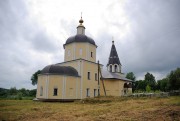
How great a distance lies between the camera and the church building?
79.2ft

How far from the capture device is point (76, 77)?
1009 inches

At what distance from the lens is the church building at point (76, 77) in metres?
24.1

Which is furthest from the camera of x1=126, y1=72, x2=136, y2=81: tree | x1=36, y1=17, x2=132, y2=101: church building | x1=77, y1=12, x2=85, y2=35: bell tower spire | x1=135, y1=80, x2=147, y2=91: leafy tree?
x1=126, y1=72, x2=136, y2=81: tree

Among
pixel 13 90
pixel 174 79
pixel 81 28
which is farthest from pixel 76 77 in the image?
pixel 13 90

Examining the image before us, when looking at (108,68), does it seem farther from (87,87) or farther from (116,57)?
(87,87)

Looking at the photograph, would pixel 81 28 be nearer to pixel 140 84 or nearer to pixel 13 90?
pixel 13 90

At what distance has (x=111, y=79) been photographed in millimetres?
31234

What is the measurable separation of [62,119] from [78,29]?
2276cm

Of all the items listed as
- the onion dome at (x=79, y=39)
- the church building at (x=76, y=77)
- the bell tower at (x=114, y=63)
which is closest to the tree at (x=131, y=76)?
the bell tower at (x=114, y=63)


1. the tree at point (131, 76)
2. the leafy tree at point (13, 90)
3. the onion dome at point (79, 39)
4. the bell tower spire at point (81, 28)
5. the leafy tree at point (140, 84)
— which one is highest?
the bell tower spire at point (81, 28)

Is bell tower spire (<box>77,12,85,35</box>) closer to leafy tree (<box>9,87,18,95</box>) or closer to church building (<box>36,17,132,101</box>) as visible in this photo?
church building (<box>36,17,132,101</box>)

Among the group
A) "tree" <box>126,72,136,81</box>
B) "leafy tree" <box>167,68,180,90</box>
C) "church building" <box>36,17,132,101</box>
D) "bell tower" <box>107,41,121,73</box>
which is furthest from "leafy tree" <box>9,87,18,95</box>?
"tree" <box>126,72,136,81</box>

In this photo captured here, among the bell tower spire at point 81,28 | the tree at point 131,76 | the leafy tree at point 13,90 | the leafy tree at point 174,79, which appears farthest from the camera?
the tree at point 131,76

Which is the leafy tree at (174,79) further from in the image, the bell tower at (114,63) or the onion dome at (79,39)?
the onion dome at (79,39)
